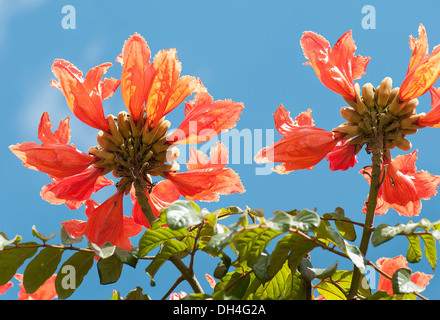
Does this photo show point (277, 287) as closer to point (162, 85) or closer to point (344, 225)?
point (344, 225)

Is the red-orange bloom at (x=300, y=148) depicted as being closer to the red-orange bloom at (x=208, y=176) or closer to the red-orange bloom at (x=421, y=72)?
the red-orange bloom at (x=208, y=176)

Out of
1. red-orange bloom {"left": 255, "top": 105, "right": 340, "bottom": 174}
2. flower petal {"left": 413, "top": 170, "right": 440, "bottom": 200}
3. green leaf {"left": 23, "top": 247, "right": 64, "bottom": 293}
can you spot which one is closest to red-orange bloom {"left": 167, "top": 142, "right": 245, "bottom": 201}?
red-orange bloom {"left": 255, "top": 105, "right": 340, "bottom": 174}

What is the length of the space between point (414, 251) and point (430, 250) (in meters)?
0.09

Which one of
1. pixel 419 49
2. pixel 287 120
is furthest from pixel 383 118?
pixel 287 120

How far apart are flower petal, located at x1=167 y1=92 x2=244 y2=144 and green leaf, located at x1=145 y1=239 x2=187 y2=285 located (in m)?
0.48

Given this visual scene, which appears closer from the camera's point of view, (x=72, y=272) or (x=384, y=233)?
(x=384, y=233)

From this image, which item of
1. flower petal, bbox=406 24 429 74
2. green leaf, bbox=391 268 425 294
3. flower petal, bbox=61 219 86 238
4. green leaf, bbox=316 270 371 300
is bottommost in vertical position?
green leaf, bbox=316 270 371 300

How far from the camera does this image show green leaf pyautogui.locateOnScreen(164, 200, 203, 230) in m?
1.42

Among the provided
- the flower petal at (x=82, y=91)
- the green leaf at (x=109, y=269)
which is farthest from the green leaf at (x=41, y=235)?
the flower petal at (x=82, y=91)

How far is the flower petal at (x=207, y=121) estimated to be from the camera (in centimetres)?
214

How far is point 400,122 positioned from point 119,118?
3.74 feet

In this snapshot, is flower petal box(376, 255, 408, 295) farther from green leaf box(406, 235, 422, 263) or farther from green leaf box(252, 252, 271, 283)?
green leaf box(252, 252, 271, 283)

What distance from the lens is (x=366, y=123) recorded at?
6.79ft
